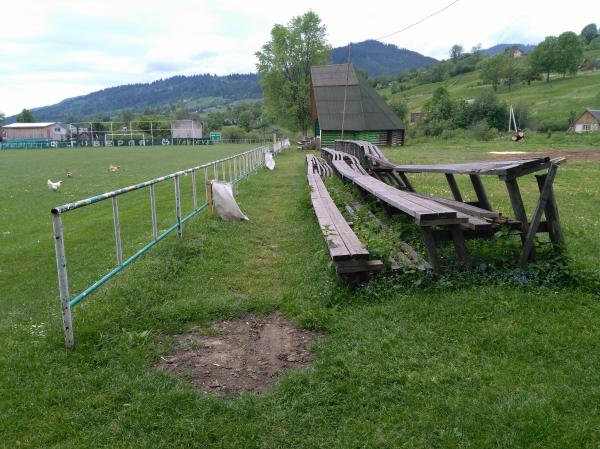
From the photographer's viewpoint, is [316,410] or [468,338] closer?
[316,410]

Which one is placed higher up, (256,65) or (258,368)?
(256,65)

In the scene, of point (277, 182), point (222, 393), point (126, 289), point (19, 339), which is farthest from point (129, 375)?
point (277, 182)

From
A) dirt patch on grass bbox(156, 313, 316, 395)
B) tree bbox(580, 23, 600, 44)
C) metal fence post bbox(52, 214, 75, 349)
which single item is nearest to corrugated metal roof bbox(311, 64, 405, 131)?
dirt patch on grass bbox(156, 313, 316, 395)

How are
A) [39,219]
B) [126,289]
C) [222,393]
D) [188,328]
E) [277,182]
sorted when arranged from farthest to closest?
[277,182] < [39,219] < [126,289] < [188,328] < [222,393]

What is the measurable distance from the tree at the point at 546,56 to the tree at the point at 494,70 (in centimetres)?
776

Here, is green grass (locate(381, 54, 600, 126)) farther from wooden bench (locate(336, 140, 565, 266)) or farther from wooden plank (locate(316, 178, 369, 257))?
wooden bench (locate(336, 140, 565, 266))

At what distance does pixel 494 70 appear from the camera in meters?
→ 107

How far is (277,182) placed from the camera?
16.8m

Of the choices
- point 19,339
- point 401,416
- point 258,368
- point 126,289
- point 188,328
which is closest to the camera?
point 401,416

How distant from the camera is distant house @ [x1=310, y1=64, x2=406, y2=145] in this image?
130 feet

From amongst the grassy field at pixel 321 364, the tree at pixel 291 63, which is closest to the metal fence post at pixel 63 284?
the grassy field at pixel 321 364

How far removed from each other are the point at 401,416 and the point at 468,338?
1149 mm

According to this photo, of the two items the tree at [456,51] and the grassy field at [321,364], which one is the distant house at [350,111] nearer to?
the grassy field at [321,364]

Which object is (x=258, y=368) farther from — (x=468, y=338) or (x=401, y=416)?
(x=468, y=338)
